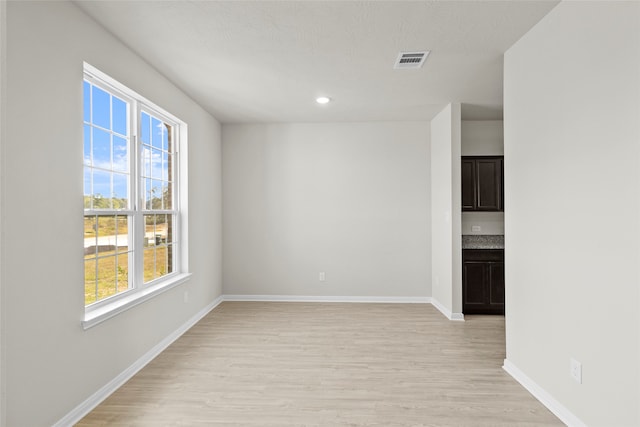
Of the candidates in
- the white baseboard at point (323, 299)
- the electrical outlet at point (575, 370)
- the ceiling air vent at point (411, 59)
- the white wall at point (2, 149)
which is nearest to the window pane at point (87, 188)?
the white wall at point (2, 149)

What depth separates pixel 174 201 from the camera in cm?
441

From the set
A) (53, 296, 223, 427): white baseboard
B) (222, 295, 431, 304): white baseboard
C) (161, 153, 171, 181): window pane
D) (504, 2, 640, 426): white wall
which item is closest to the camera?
(504, 2, 640, 426): white wall

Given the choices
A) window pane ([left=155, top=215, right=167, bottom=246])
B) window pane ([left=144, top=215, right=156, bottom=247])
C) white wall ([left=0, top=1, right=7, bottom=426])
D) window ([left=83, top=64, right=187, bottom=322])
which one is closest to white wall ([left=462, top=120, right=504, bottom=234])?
window ([left=83, top=64, right=187, bottom=322])

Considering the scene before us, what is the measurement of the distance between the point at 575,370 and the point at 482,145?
12.5ft

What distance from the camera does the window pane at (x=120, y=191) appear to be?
3160 millimetres

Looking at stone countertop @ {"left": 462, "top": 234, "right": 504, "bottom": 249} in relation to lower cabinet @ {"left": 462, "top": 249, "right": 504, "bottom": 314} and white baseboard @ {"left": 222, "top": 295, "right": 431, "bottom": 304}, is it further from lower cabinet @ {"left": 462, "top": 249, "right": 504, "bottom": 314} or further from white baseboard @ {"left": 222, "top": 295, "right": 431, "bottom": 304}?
white baseboard @ {"left": 222, "top": 295, "right": 431, "bottom": 304}

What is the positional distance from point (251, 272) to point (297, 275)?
71 centimetres

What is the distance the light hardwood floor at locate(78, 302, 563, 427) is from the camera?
99.7 inches

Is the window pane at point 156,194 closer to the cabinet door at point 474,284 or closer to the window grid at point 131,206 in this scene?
the window grid at point 131,206

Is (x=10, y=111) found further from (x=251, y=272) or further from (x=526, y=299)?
(x=251, y=272)

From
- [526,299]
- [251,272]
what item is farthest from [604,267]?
[251,272]

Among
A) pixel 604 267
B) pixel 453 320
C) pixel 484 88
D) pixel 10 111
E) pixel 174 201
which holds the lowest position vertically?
pixel 453 320

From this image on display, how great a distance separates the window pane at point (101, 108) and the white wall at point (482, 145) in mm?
4488

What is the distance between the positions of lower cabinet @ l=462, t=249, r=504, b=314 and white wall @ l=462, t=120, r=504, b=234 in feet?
1.90
